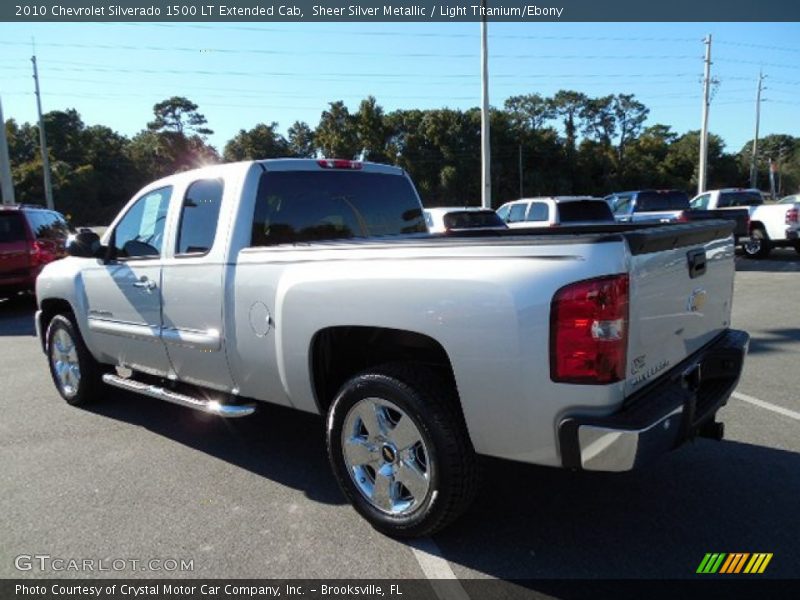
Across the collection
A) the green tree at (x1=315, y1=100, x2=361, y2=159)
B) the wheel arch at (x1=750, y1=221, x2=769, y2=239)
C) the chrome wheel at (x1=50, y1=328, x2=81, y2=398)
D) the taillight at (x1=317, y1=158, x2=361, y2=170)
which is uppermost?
the green tree at (x1=315, y1=100, x2=361, y2=159)

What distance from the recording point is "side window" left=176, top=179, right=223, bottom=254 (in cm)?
401

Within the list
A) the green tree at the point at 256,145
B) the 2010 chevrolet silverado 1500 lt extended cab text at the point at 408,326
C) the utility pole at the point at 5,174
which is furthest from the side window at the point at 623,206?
the green tree at the point at 256,145

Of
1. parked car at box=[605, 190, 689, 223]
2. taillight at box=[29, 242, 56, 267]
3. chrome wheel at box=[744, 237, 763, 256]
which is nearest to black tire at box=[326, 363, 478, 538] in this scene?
taillight at box=[29, 242, 56, 267]

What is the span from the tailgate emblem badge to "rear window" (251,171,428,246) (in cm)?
223

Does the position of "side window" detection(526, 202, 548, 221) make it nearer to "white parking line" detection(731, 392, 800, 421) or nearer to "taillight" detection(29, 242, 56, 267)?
"white parking line" detection(731, 392, 800, 421)

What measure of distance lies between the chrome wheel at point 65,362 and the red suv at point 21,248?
648 cm

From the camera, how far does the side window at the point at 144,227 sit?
14.7 feet

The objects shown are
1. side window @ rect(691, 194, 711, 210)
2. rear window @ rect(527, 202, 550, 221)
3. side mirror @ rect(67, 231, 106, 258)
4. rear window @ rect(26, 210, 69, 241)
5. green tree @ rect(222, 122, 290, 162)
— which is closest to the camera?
side mirror @ rect(67, 231, 106, 258)

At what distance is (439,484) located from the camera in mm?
2879

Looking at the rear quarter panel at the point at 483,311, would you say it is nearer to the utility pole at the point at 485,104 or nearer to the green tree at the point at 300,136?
the utility pole at the point at 485,104

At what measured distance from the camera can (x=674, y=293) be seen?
9.55 feet

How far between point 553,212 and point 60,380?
10.9 m

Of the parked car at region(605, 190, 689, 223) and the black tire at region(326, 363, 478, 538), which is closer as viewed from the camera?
the black tire at region(326, 363, 478, 538)

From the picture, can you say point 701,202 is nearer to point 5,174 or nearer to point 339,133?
point 5,174
